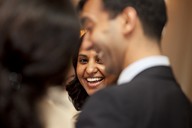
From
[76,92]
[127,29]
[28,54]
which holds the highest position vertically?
[28,54]

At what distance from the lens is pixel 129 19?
1.35 metres

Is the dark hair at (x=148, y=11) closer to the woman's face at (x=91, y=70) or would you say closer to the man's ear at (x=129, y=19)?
the man's ear at (x=129, y=19)

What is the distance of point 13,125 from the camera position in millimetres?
839

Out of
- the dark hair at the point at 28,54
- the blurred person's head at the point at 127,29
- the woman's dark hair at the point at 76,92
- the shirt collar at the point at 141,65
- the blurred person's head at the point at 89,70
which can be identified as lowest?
the woman's dark hair at the point at 76,92

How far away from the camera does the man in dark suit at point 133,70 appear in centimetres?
119

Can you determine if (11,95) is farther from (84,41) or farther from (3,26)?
(84,41)

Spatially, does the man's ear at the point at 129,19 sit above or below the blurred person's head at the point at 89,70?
above

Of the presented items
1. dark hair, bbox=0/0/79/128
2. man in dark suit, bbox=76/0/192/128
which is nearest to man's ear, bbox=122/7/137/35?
man in dark suit, bbox=76/0/192/128

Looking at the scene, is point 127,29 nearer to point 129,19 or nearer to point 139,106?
point 129,19

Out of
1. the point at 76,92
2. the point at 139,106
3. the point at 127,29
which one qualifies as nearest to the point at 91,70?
the point at 76,92

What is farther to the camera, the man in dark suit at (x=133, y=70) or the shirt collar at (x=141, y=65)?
the shirt collar at (x=141, y=65)

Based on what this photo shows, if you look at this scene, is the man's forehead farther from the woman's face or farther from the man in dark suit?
the woman's face

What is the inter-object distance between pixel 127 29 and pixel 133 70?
0.48 feet

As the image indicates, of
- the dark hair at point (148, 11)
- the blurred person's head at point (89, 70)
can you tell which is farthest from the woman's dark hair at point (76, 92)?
the dark hair at point (148, 11)
